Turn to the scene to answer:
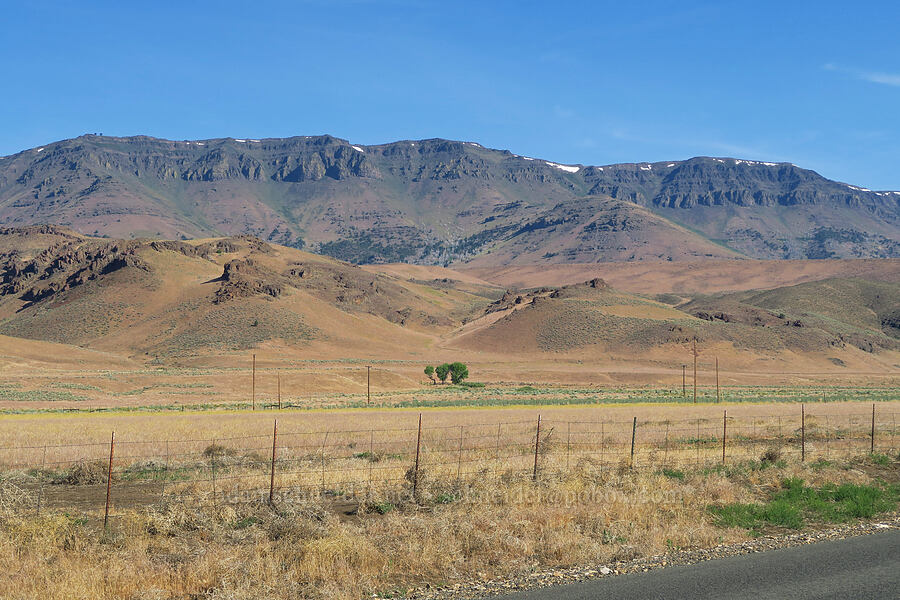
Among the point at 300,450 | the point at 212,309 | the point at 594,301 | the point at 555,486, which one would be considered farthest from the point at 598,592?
the point at 594,301

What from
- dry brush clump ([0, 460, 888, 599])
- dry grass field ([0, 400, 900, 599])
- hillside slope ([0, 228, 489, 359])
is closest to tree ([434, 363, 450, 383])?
hillside slope ([0, 228, 489, 359])

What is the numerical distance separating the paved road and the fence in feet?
20.1

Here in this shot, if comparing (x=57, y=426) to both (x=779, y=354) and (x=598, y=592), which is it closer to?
(x=598, y=592)

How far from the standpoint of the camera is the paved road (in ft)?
34.9

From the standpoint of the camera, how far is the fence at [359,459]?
17703 mm

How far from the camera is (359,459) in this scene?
934 inches

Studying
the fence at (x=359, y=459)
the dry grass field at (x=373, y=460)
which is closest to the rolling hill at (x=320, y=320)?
the dry grass field at (x=373, y=460)

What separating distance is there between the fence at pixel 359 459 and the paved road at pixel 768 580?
20.1 ft

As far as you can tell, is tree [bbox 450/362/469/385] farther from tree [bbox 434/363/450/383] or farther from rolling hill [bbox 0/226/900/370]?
rolling hill [bbox 0/226/900/370]

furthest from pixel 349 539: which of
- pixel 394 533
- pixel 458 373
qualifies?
pixel 458 373

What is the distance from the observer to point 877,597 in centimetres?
1048

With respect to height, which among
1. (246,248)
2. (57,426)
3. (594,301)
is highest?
(246,248)

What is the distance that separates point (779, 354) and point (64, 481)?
391 feet

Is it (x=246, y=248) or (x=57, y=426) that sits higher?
(x=246, y=248)
